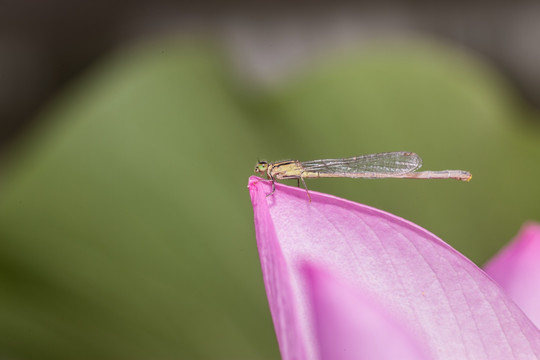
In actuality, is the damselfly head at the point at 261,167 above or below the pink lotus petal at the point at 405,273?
above

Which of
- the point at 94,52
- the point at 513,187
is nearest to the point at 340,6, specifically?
the point at 94,52

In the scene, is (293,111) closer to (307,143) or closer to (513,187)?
(307,143)

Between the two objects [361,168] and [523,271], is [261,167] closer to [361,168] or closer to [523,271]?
[361,168]

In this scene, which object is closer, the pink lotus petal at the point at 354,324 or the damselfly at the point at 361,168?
the pink lotus petal at the point at 354,324

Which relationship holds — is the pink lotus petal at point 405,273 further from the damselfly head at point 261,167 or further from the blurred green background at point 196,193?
the blurred green background at point 196,193

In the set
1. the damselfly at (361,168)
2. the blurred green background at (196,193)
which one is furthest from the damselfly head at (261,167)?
the blurred green background at (196,193)

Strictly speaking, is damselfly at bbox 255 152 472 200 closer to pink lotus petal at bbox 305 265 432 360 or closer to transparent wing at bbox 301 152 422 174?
transparent wing at bbox 301 152 422 174
